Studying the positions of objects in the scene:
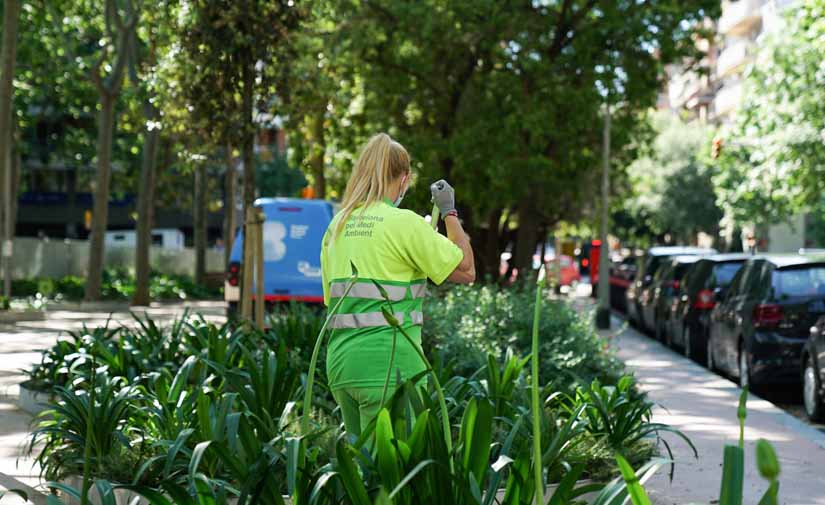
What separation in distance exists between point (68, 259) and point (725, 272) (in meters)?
30.5

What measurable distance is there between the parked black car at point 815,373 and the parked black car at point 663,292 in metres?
8.54

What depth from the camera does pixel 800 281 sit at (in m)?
13.7

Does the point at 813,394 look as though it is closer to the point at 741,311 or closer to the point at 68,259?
the point at 741,311

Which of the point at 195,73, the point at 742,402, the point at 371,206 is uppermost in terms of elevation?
the point at 195,73

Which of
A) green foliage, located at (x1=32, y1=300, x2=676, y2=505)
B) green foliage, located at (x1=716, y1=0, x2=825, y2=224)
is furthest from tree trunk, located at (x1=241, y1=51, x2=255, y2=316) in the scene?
green foliage, located at (x1=716, y1=0, x2=825, y2=224)

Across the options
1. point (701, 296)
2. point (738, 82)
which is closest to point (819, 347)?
point (701, 296)

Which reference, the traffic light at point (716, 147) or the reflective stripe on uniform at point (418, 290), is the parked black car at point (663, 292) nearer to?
the traffic light at point (716, 147)

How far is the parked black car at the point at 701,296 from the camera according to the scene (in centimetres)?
1775

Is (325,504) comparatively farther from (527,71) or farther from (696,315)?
(527,71)

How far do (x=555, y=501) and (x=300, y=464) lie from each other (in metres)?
0.87

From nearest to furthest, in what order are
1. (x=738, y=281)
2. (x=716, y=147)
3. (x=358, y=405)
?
(x=358, y=405) < (x=738, y=281) < (x=716, y=147)

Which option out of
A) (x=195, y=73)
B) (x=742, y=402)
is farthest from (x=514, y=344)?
(x=742, y=402)

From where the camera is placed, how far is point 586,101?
26359mm

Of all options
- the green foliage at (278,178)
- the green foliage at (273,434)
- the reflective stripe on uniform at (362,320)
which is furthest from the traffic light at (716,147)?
the green foliage at (278,178)
